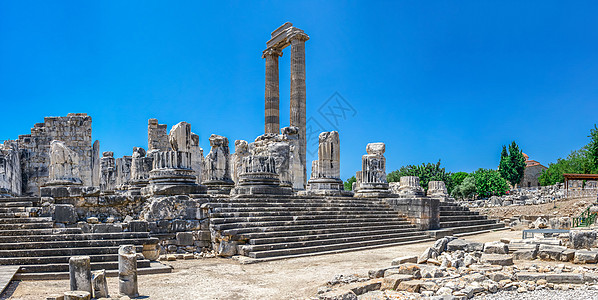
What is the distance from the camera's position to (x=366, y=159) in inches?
696

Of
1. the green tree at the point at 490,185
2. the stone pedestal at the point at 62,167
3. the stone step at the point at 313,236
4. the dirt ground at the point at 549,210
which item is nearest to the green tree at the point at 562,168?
the green tree at the point at 490,185

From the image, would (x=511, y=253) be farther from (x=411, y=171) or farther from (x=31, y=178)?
(x=411, y=171)

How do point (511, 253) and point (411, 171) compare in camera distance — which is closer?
point (511, 253)

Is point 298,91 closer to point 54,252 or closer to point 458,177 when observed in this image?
point 54,252

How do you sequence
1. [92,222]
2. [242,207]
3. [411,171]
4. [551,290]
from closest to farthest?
[551,290]
[92,222]
[242,207]
[411,171]

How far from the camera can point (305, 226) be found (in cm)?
1203

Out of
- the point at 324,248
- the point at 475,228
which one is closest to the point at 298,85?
the point at 475,228

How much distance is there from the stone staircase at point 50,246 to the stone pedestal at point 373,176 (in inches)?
384

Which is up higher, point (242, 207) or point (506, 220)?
point (242, 207)

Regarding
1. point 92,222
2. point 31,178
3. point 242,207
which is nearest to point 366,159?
point 242,207

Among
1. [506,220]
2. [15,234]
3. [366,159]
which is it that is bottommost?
[506,220]

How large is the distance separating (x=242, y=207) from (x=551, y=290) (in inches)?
294

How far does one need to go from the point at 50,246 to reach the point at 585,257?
32.5 feet

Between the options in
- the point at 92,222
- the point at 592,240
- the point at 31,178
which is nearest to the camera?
the point at 592,240
